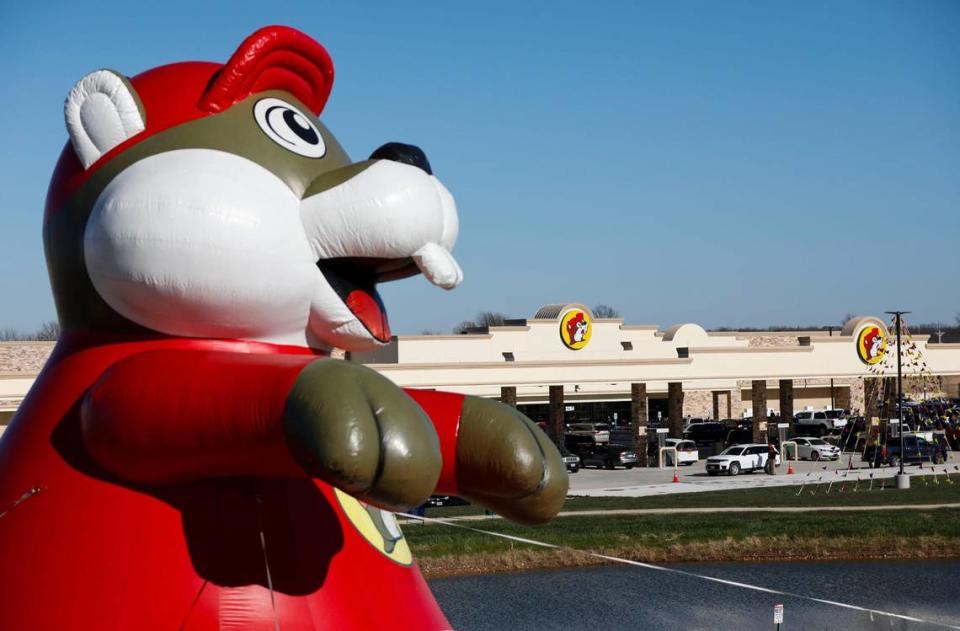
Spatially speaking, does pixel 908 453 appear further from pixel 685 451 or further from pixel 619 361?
pixel 619 361

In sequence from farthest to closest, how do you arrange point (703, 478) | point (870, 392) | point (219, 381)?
point (870, 392)
point (703, 478)
point (219, 381)

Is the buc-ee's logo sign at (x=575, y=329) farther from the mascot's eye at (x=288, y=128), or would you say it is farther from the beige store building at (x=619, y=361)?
the mascot's eye at (x=288, y=128)

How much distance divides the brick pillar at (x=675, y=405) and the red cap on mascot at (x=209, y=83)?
39.6 m

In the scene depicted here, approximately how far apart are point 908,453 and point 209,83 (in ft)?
123

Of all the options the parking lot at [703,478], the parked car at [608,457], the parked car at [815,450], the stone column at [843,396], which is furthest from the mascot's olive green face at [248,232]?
the stone column at [843,396]

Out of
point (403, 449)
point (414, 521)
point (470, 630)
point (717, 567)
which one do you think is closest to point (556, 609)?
point (470, 630)

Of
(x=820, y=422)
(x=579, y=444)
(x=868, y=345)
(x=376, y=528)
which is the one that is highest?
(x=868, y=345)

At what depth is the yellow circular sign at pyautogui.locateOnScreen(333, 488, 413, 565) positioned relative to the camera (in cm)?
700

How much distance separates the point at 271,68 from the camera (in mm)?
7227

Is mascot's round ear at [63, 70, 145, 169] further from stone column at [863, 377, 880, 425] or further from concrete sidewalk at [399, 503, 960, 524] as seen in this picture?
stone column at [863, 377, 880, 425]

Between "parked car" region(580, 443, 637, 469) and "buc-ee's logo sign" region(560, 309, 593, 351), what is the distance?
425cm

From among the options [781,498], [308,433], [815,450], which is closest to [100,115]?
[308,433]

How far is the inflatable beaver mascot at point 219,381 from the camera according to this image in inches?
236

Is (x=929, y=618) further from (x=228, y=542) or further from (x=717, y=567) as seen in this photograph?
(x=228, y=542)
